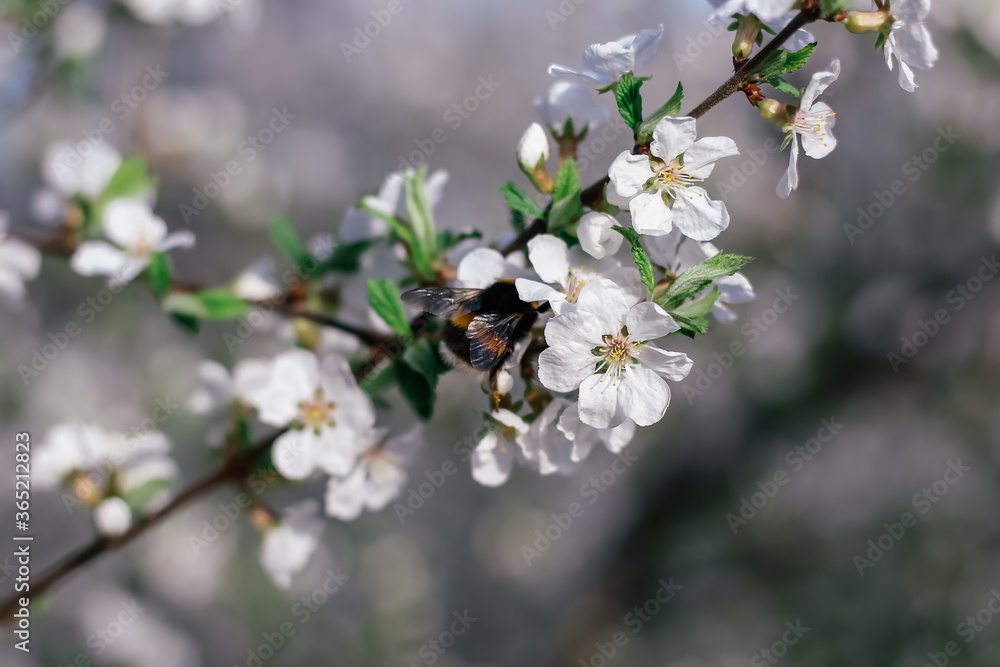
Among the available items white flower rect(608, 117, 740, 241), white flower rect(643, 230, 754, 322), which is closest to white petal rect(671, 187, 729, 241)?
white flower rect(608, 117, 740, 241)

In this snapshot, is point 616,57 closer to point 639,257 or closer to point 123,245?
point 639,257

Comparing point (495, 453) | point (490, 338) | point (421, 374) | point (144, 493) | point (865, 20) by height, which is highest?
point (865, 20)

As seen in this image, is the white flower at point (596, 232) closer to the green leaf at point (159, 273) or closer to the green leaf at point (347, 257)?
the green leaf at point (347, 257)

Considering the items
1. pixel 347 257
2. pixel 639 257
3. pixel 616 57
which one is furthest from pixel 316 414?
pixel 616 57

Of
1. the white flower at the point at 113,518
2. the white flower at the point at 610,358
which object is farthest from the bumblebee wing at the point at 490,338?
the white flower at the point at 113,518

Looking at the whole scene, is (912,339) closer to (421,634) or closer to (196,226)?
(421,634)

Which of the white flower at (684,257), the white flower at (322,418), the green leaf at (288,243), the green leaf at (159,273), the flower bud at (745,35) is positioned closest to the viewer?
the flower bud at (745,35)
